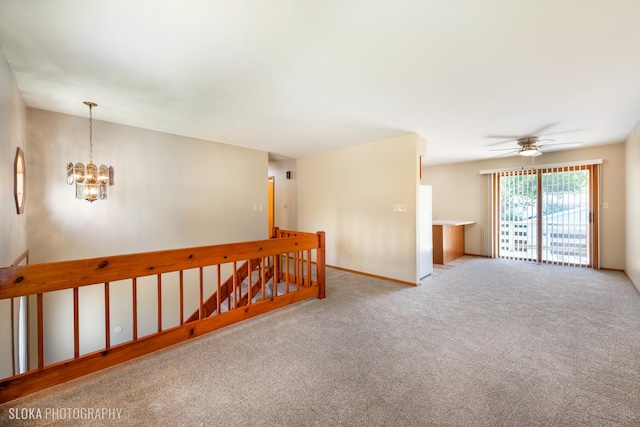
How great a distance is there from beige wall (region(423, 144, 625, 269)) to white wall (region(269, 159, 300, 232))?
3.98 metres

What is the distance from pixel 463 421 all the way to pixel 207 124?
13.9 ft

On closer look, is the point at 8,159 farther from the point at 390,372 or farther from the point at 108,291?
the point at 390,372

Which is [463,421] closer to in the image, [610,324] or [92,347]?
[610,324]

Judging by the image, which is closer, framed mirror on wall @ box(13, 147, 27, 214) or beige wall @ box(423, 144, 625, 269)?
framed mirror on wall @ box(13, 147, 27, 214)

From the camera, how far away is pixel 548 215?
563cm

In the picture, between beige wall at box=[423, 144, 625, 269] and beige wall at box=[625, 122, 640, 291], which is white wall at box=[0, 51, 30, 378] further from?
beige wall at box=[423, 144, 625, 269]

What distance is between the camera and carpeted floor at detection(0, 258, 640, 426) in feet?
5.08

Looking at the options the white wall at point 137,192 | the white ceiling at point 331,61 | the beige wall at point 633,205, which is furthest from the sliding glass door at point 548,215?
the white wall at point 137,192

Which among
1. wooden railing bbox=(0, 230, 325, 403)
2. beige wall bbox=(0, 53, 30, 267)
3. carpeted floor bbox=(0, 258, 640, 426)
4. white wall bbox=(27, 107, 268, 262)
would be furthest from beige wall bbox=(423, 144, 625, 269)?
beige wall bbox=(0, 53, 30, 267)

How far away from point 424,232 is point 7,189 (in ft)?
16.8

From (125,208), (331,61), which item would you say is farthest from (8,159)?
(331,61)

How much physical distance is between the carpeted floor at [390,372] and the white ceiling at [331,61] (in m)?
2.47

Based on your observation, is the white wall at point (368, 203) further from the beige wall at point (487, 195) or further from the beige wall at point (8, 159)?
the beige wall at point (8, 159)

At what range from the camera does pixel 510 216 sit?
6.17 m
